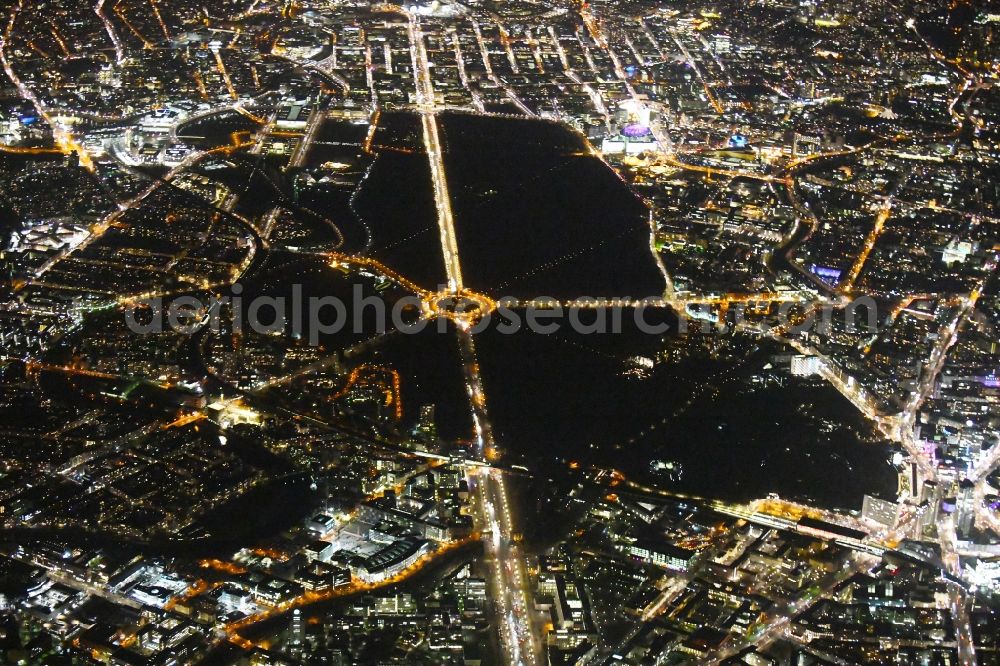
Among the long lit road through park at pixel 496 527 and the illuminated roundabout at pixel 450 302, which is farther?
the illuminated roundabout at pixel 450 302

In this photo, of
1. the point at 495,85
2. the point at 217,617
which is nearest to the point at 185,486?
the point at 217,617

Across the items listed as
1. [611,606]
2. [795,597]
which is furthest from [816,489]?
[611,606]

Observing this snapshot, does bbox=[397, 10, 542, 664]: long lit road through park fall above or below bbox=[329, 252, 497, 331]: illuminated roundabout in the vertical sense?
below

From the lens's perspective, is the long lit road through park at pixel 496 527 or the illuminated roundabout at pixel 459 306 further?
the illuminated roundabout at pixel 459 306

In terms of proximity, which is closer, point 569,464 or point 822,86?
point 569,464

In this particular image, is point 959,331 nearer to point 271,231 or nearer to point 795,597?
point 795,597

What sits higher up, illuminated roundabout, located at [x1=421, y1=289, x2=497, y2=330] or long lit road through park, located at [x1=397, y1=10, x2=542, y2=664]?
illuminated roundabout, located at [x1=421, y1=289, x2=497, y2=330]

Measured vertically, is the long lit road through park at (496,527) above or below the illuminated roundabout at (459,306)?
below

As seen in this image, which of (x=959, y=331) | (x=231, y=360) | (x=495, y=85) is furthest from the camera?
(x=495, y=85)

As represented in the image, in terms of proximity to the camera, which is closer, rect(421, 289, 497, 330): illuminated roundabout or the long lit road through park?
the long lit road through park

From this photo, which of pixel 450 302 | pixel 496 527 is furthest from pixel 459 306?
pixel 496 527

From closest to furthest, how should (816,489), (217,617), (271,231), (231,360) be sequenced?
(217,617)
(816,489)
(231,360)
(271,231)
